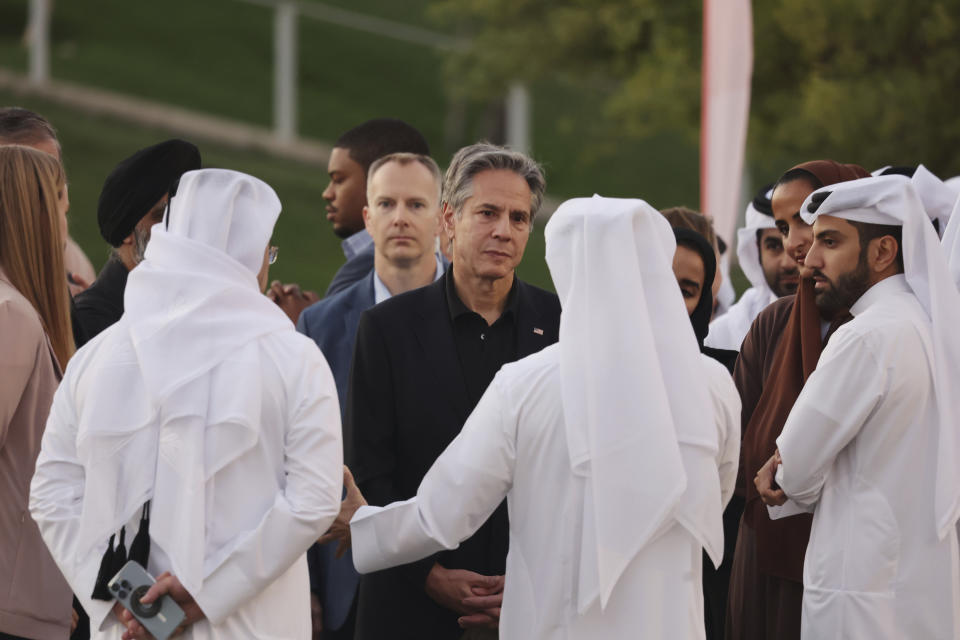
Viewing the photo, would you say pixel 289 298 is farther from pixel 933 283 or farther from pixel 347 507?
pixel 933 283

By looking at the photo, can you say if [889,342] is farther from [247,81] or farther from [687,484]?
[247,81]

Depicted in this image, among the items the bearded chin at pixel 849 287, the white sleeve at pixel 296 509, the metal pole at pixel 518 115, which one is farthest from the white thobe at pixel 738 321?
the metal pole at pixel 518 115

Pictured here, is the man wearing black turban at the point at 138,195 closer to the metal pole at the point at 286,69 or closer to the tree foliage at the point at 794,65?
the tree foliage at the point at 794,65

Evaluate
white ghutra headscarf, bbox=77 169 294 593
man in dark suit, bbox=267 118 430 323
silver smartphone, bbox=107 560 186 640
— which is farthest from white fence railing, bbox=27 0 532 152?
silver smartphone, bbox=107 560 186 640

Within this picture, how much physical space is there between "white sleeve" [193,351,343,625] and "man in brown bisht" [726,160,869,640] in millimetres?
1667

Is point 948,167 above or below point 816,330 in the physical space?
above

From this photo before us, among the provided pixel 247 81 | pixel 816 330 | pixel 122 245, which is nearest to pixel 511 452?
pixel 816 330

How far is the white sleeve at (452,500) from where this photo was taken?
11.8ft

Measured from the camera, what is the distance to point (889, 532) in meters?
3.98

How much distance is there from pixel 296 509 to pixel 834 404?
5.22 ft

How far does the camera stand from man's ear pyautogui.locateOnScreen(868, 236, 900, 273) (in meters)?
4.18

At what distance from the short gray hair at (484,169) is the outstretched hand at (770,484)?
1116mm

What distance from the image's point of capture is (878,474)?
4.00 meters

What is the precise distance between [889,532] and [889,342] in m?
0.55
